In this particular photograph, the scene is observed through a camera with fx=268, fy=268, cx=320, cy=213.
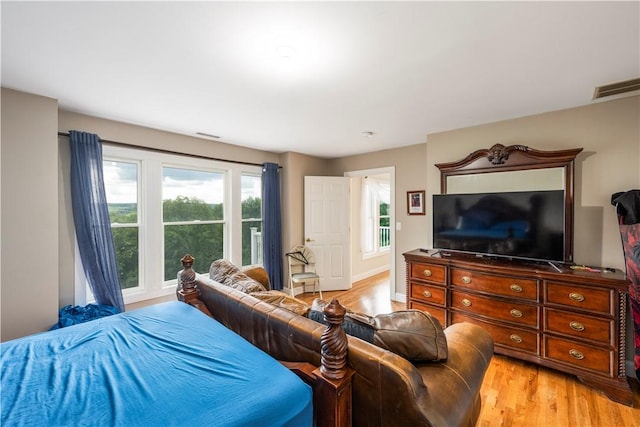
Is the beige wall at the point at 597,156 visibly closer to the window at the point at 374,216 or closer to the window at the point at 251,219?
the window at the point at 374,216

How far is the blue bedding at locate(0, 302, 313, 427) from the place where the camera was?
37.7 inches

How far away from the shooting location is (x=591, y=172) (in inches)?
97.2

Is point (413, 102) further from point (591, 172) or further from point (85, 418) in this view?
point (85, 418)

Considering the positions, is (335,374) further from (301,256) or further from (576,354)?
(301,256)

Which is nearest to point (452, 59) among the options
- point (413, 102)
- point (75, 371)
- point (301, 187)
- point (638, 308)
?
point (413, 102)

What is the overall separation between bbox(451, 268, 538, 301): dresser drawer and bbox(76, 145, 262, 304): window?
295 centimetres

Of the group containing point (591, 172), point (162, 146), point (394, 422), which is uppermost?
point (162, 146)

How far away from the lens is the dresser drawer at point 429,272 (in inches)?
112

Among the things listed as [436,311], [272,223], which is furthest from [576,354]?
[272,223]

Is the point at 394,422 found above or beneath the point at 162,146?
beneath

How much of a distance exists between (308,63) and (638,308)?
3111 mm

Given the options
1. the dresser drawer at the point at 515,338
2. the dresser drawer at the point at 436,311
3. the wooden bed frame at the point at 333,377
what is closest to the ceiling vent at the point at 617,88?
the dresser drawer at the point at 515,338

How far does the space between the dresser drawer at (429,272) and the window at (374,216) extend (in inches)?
100

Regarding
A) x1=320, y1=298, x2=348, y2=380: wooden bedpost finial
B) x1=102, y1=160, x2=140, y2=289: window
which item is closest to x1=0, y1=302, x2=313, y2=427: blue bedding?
x1=320, y1=298, x2=348, y2=380: wooden bedpost finial
